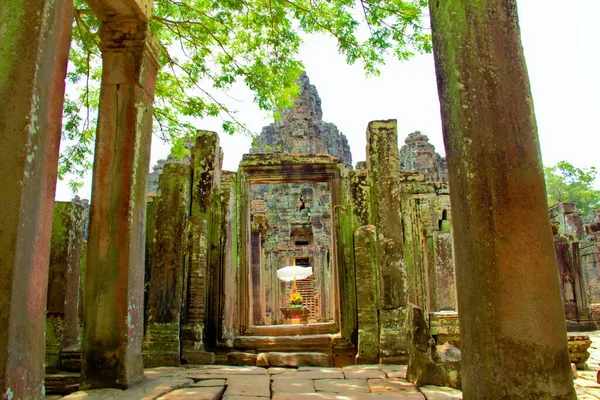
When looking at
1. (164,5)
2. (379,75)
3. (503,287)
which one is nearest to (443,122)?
(503,287)

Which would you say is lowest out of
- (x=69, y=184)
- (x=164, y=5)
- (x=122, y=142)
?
(x=122, y=142)

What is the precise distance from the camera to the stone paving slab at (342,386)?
154 inches

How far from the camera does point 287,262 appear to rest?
821 inches

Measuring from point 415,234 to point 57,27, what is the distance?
26.3 feet

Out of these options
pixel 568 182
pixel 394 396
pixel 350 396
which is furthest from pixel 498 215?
pixel 568 182

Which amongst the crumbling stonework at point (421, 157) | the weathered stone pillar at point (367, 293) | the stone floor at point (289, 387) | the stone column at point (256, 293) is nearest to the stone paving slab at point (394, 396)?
the stone floor at point (289, 387)

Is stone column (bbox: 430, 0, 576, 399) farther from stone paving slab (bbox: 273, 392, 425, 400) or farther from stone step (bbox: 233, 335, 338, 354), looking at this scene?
stone step (bbox: 233, 335, 338, 354)

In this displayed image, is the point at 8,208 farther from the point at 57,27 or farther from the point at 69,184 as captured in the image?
the point at 69,184

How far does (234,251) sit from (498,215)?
669cm

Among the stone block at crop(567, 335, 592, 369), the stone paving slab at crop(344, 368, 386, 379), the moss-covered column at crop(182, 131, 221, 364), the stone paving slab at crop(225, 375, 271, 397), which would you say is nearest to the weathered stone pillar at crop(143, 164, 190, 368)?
the moss-covered column at crop(182, 131, 221, 364)

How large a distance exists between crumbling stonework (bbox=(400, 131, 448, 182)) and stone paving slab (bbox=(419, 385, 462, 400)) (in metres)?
19.0

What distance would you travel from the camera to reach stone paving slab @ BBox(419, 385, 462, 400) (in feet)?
11.4

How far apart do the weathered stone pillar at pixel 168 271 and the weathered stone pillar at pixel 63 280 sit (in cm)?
97

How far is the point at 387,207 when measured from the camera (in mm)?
6707
